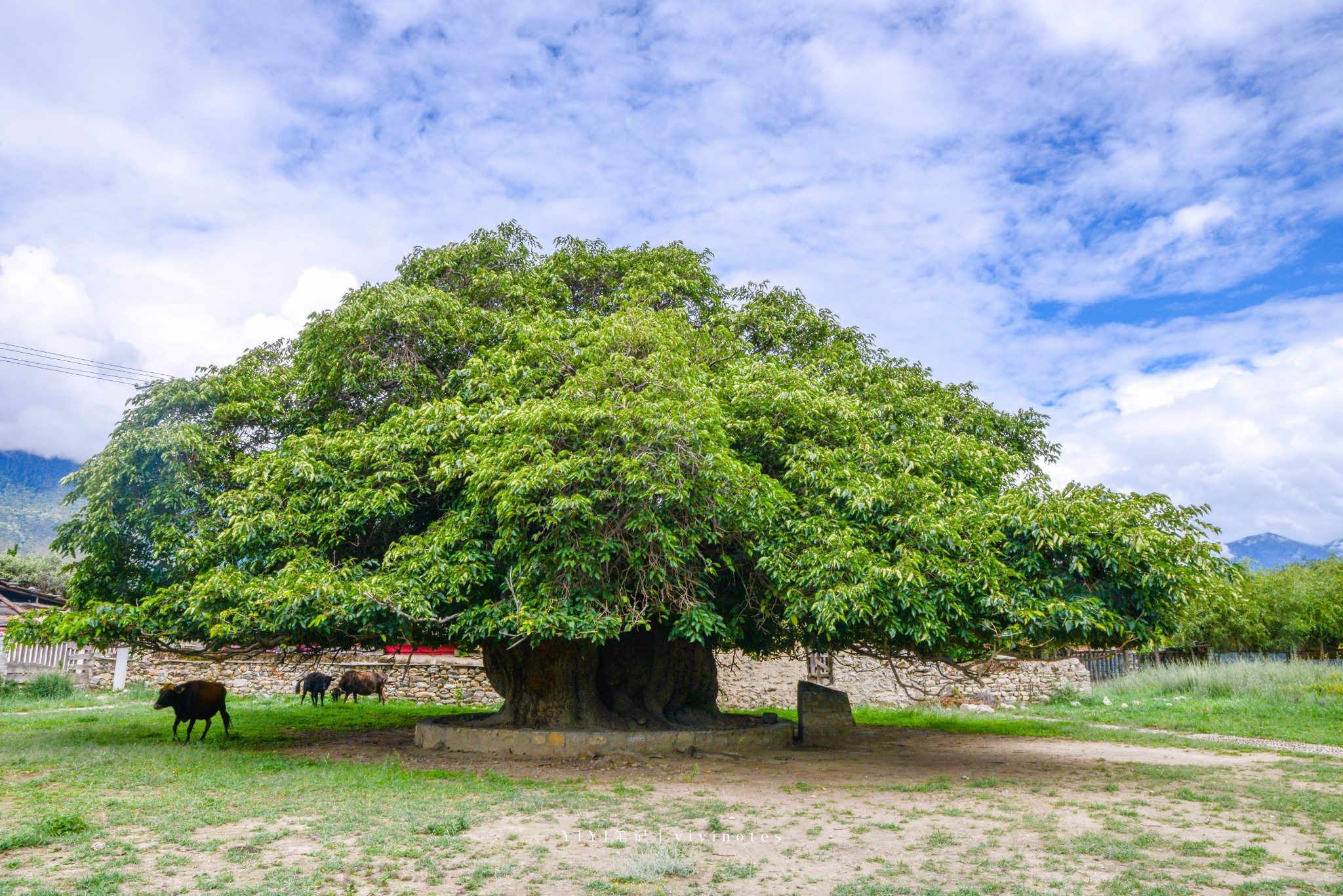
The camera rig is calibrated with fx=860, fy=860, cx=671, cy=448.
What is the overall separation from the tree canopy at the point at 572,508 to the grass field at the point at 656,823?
1.71 metres

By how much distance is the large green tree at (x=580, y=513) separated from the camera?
9.87m

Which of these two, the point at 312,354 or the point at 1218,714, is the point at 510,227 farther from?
the point at 1218,714

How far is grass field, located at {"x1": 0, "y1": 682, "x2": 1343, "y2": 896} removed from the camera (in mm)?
5867

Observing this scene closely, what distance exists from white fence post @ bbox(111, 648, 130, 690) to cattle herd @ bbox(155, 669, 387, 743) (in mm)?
3204

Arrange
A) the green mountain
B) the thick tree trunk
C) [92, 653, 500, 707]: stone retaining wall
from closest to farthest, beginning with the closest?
the thick tree trunk < [92, 653, 500, 707]: stone retaining wall < the green mountain

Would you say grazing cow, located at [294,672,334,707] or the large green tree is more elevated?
the large green tree

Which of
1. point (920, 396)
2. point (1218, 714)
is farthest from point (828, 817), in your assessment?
point (1218, 714)

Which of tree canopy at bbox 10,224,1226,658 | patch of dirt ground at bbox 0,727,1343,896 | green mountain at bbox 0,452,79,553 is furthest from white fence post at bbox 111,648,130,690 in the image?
green mountain at bbox 0,452,79,553

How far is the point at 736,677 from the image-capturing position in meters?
23.9

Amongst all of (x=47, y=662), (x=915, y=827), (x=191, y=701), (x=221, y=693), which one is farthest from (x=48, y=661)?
(x=915, y=827)

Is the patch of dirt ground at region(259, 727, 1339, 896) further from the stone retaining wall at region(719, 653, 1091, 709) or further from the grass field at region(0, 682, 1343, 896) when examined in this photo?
the stone retaining wall at region(719, 653, 1091, 709)

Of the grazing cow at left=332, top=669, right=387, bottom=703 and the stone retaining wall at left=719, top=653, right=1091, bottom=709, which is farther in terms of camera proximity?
the stone retaining wall at left=719, top=653, right=1091, bottom=709

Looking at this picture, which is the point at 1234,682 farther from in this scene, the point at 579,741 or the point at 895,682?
the point at 579,741

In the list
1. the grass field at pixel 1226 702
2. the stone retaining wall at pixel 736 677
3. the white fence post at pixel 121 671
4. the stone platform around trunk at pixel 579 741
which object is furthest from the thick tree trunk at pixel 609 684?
the white fence post at pixel 121 671
